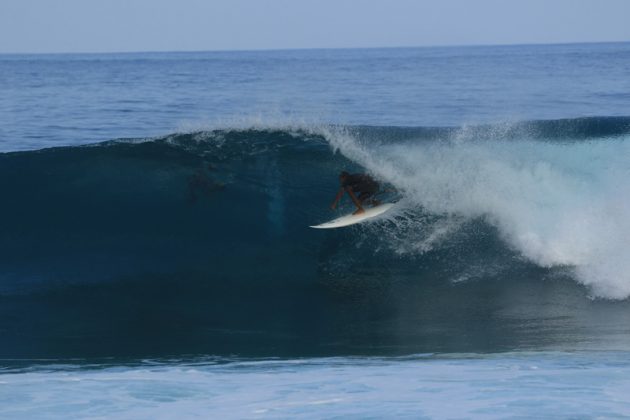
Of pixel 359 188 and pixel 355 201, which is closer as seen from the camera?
pixel 355 201

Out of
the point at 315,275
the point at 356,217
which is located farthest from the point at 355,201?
the point at 315,275

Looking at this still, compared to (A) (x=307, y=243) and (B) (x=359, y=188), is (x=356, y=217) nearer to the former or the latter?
(B) (x=359, y=188)

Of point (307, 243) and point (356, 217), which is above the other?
point (356, 217)

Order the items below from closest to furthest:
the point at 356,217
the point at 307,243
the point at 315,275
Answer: the point at 315,275 → the point at 356,217 → the point at 307,243

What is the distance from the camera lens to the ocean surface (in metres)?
6.93

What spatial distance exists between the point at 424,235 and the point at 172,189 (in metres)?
3.31

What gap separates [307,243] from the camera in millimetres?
10633

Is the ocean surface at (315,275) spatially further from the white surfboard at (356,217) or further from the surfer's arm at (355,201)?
the surfer's arm at (355,201)

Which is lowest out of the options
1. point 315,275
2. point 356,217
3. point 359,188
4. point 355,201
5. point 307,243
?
point 315,275

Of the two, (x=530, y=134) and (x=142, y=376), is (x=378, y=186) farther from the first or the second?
(x=142, y=376)

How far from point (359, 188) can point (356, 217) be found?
424 mm

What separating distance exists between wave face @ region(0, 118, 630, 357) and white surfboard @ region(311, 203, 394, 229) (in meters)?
0.12

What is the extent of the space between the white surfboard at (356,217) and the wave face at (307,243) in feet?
0.39

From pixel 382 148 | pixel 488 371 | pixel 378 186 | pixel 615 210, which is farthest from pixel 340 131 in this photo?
pixel 488 371
